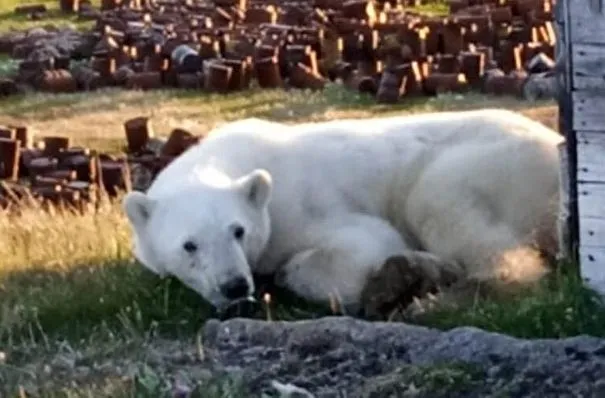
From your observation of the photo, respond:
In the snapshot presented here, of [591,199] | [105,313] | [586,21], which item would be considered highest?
[586,21]

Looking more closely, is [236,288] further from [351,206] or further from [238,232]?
[351,206]

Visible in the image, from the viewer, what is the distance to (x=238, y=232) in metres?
7.59

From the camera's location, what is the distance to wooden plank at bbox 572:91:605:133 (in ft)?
22.6

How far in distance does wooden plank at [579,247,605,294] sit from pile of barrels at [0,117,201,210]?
437 cm

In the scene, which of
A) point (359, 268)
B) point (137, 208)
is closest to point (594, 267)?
point (359, 268)

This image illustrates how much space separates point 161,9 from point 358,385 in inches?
666

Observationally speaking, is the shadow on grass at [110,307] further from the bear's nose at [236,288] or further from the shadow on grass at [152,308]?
the bear's nose at [236,288]

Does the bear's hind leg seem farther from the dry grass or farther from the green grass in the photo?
the green grass

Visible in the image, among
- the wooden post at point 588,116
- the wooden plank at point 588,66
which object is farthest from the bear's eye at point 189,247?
the wooden plank at point 588,66

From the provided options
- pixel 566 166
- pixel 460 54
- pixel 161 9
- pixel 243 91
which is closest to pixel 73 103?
pixel 243 91

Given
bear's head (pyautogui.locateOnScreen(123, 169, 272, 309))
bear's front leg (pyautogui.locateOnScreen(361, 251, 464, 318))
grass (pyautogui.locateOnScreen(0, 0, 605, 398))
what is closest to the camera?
grass (pyautogui.locateOnScreen(0, 0, 605, 398))

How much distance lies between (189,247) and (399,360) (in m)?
1.61

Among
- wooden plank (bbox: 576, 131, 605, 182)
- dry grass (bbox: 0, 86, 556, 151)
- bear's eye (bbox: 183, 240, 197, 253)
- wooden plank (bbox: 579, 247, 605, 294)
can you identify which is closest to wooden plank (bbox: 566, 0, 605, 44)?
wooden plank (bbox: 576, 131, 605, 182)

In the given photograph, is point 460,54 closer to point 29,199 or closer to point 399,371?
point 29,199
